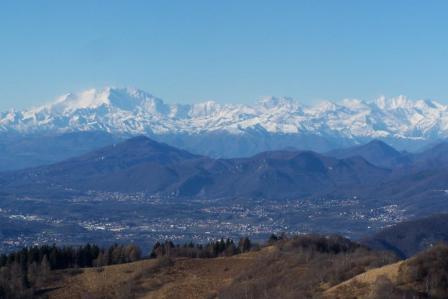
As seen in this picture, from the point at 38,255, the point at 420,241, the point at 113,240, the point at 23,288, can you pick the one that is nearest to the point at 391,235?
the point at 420,241

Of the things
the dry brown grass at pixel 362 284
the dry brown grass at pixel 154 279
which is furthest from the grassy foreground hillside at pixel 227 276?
the dry brown grass at pixel 362 284

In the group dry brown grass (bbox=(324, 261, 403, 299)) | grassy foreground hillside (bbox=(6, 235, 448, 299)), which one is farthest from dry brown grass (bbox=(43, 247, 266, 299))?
dry brown grass (bbox=(324, 261, 403, 299))

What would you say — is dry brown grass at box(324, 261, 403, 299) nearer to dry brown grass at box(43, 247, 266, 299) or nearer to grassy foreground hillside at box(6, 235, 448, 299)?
grassy foreground hillside at box(6, 235, 448, 299)

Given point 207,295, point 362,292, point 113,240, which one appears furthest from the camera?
point 113,240

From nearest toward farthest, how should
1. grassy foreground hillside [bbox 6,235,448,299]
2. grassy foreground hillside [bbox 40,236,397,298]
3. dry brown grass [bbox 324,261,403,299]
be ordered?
dry brown grass [bbox 324,261,403,299] → grassy foreground hillside [bbox 6,235,448,299] → grassy foreground hillside [bbox 40,236,397,298]

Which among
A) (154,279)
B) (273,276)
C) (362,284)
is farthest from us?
(154,279)

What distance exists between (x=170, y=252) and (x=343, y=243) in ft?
52.2

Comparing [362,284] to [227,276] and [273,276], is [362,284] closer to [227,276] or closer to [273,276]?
[273,276]

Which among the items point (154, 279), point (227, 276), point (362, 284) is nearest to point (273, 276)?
point (227, 276)

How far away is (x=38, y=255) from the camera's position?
7844cm

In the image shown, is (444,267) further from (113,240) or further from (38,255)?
(113,240)

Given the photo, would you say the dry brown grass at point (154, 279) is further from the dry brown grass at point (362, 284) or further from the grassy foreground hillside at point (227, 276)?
the dry brown grass at point (362, 284)

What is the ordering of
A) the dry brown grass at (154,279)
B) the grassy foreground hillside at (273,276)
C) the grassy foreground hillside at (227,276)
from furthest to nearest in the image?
the dry brown grass at (154,279), the grassy foreground hillside at (227,276), the grassy foreground hillside at (273,276)

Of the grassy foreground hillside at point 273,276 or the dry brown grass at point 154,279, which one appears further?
the dry brown grass at point 154,279
